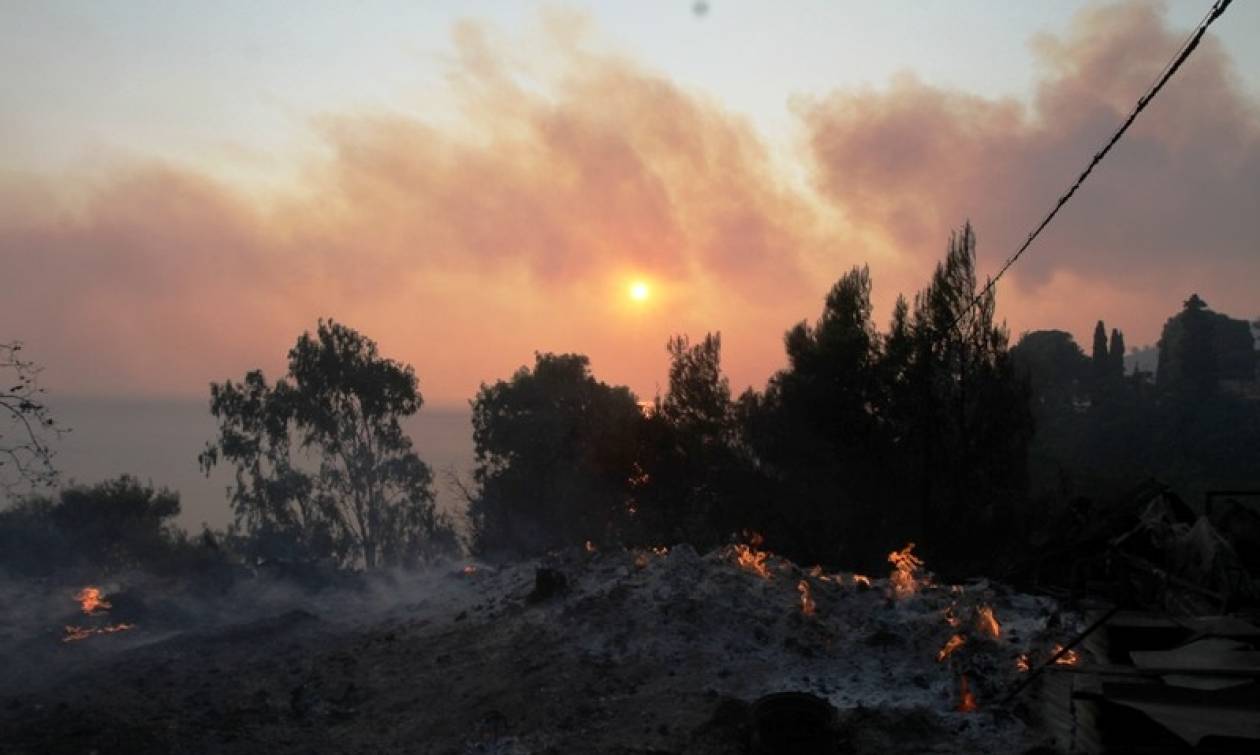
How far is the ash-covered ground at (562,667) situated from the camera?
1147 centimetres

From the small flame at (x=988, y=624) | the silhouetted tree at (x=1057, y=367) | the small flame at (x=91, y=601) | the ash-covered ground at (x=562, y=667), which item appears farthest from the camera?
the silhouetted tree at (x=1057, y=367)

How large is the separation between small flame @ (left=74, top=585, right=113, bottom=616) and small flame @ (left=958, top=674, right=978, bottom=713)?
18.6 meters

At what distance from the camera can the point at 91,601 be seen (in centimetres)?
1969

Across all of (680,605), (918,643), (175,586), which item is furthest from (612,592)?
(175,586)

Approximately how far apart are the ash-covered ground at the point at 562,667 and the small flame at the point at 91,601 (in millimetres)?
220

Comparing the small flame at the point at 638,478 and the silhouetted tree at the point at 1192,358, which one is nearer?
the small flame at the point at 638,478

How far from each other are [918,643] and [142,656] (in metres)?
14.3

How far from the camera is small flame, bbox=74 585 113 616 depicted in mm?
19298

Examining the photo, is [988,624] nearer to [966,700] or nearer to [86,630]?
[966,700]

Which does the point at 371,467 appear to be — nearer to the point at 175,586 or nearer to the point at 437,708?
the point at 175,586

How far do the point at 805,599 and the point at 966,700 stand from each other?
424 cm

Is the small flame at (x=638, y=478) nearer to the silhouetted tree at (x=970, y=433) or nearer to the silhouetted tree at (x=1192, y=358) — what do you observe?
the silhouetted tree at (x=970, y=433)

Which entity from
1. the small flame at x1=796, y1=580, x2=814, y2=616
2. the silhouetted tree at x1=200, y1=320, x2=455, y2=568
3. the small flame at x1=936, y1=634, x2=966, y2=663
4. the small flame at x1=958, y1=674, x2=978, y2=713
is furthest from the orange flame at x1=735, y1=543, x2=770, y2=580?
the silhouetted tree at x1=200, y1=320, x2=455, y2=568

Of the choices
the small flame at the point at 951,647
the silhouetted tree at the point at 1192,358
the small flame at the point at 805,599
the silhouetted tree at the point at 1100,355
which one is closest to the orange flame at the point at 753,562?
the small flame at the point at 805,599
